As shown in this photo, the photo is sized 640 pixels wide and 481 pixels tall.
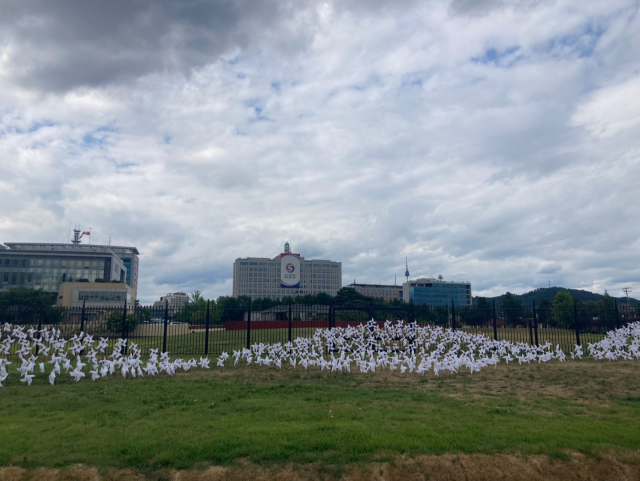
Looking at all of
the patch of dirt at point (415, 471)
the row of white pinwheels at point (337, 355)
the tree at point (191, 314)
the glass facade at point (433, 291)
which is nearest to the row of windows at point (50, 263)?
the tree at point (191, 314)

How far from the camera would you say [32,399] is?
1066 centimetres

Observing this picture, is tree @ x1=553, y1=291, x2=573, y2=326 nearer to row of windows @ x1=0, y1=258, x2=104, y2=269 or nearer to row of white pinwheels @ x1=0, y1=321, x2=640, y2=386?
row of white pinwheels @ x1=0, y1=321, x2=640, y2=386

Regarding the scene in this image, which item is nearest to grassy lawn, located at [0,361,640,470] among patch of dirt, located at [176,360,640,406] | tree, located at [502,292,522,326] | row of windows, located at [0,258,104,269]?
patch of dirt, located at [176,360,640,406]

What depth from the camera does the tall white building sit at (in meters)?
188

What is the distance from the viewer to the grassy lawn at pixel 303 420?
6945 mm

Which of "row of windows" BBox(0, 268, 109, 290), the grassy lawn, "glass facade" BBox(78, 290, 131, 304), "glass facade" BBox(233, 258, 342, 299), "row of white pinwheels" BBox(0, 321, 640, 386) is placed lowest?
the grassy lawn

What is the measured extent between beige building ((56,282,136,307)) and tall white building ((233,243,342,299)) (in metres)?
109

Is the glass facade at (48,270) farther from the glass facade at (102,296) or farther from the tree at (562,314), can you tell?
the tree at (562,314)

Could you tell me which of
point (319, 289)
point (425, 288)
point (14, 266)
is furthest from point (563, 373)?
point (319, 289)

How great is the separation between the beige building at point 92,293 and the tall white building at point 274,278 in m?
109

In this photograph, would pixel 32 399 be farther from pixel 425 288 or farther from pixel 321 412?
pixel 425 288

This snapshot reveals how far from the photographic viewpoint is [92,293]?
7394 cm

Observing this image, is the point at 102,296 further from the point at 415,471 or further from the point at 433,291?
the point at 433,291

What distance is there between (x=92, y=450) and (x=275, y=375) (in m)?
8.08
